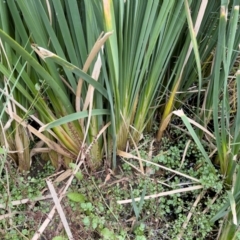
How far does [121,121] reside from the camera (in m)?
0.90

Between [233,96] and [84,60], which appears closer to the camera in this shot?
[84,60]

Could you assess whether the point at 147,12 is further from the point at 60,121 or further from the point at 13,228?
the point at 13,228

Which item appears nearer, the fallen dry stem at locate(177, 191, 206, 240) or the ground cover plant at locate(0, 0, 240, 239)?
the ground cover plant at locate(0, 0, 240, 239)

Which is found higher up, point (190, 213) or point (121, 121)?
point (121, 121)

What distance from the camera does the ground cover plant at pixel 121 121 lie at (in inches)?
29.8

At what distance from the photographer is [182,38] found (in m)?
0.94

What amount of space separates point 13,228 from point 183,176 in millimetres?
448

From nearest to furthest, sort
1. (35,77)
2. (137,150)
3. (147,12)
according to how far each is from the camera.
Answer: (147,12) → (35,77) → (137,150)

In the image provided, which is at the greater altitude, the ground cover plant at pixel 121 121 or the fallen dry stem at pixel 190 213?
the ground cover plant at pixel 121 121

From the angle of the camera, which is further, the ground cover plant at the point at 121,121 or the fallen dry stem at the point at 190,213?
the fallen dry stem at the point at 190,213

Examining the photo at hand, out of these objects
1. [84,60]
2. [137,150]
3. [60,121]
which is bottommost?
[137,150]

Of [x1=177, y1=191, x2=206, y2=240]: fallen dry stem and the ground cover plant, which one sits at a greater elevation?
the ground cover plant

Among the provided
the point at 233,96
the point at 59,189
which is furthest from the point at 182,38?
the point at 59,189

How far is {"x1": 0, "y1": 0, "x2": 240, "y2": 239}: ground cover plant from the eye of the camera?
757 mm
